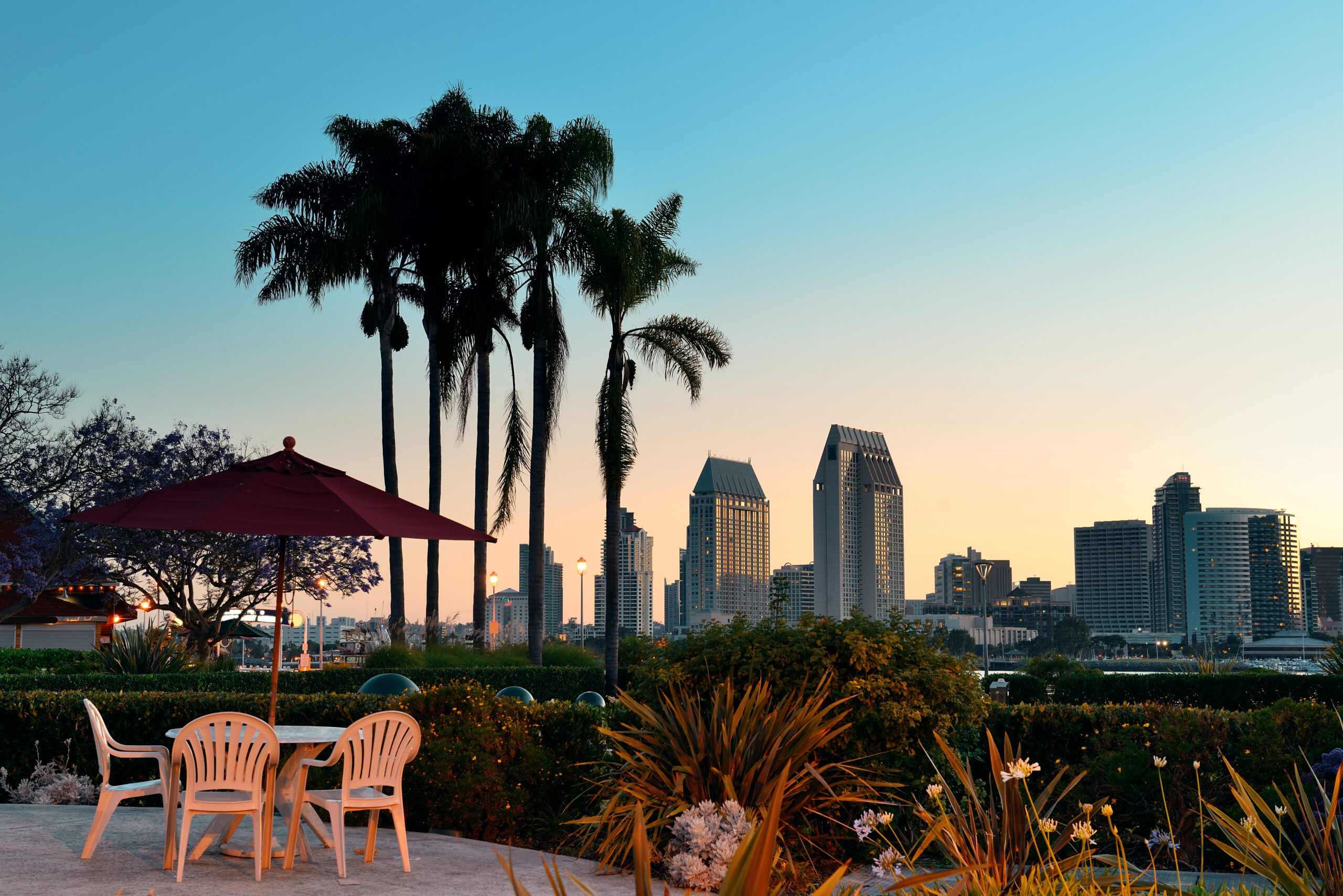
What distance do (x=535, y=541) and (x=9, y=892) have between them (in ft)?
60.2

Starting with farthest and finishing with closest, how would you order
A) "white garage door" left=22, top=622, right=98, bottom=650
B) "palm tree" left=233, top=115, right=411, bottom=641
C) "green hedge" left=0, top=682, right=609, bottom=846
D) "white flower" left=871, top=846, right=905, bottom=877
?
"white garage door" left=22, top=622, right=98, bottom=650, "palm tree" left=233, top=115, right=411, bottom=641, "green hedge" left=0, top=682, right=609, bottom=846, "white flower" left=871, top=846, right=905, bottom=877

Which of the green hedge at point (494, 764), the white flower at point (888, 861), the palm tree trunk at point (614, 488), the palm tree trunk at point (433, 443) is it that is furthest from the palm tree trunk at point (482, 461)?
the white flower at point (888, 861)

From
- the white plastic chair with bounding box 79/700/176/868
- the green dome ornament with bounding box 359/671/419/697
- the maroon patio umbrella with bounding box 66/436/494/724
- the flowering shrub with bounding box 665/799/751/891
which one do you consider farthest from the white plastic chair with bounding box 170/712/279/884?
the green dome ornament with bounding box 359/671/419/697

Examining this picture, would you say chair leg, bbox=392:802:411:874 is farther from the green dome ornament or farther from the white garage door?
the white garage door

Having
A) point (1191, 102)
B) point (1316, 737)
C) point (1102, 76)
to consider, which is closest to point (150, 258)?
point (1102, 76)

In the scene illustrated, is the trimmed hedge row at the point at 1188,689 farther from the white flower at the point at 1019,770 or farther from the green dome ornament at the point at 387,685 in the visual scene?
the white flower at the point at 1019,770

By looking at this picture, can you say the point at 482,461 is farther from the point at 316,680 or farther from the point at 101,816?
the point at 101,816

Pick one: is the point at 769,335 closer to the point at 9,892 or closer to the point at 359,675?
the point at 359,675

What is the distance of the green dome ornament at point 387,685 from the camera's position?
11.0m

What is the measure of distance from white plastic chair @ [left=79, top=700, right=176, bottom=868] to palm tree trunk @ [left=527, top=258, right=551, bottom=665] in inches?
643

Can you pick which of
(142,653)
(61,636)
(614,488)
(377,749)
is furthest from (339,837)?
(61,636)

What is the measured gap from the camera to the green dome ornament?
11.0 m

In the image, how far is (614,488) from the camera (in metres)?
22.2

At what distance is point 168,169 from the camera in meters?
20.8
